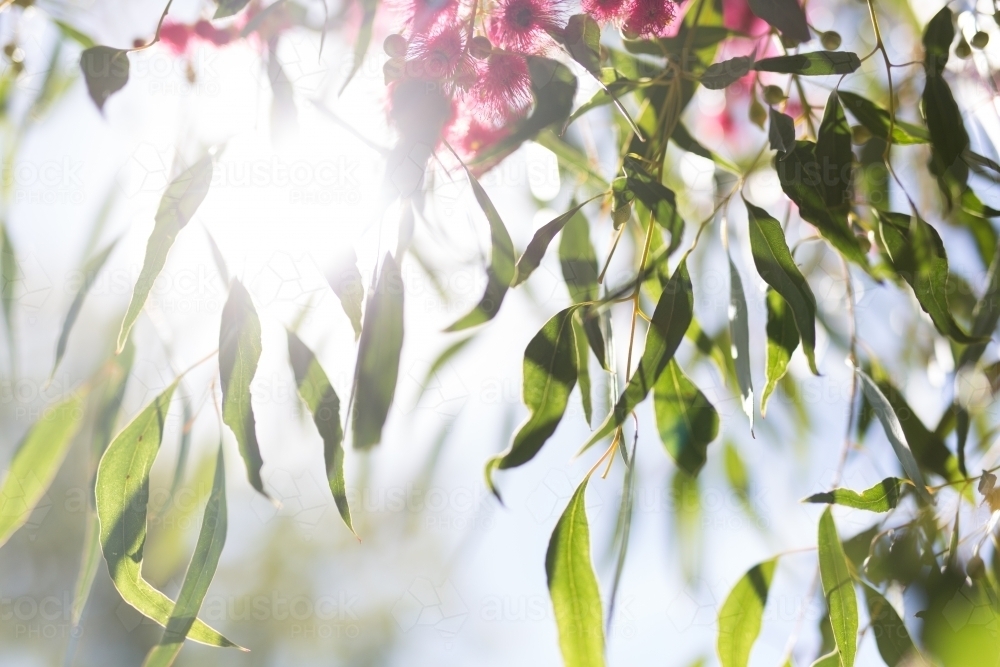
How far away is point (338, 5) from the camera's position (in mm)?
636

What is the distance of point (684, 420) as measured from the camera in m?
0.51

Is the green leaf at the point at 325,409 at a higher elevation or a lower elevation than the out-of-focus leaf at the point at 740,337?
lower

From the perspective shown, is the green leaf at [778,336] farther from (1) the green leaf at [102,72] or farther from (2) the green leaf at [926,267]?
(1) the green leaf at [102,72]

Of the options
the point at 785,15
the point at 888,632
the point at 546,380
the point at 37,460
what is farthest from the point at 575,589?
the point at 37,460

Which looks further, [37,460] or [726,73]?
[37,460]

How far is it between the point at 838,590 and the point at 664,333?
0.21m

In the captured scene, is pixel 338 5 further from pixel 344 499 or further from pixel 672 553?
pixel 672 553

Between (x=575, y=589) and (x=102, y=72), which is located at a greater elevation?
(x=102, y=72)

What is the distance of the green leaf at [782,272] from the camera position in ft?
1.35

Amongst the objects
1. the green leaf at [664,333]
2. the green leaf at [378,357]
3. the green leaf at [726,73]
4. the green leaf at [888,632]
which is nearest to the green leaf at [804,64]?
the green leaf at [726,73]

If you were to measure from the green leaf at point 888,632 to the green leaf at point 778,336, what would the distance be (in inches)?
6.8

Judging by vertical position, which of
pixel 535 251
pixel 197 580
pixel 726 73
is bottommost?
pixel 197 580

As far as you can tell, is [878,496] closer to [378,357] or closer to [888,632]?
[888,632]

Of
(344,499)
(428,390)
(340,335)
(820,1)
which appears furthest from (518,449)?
(820,1)
